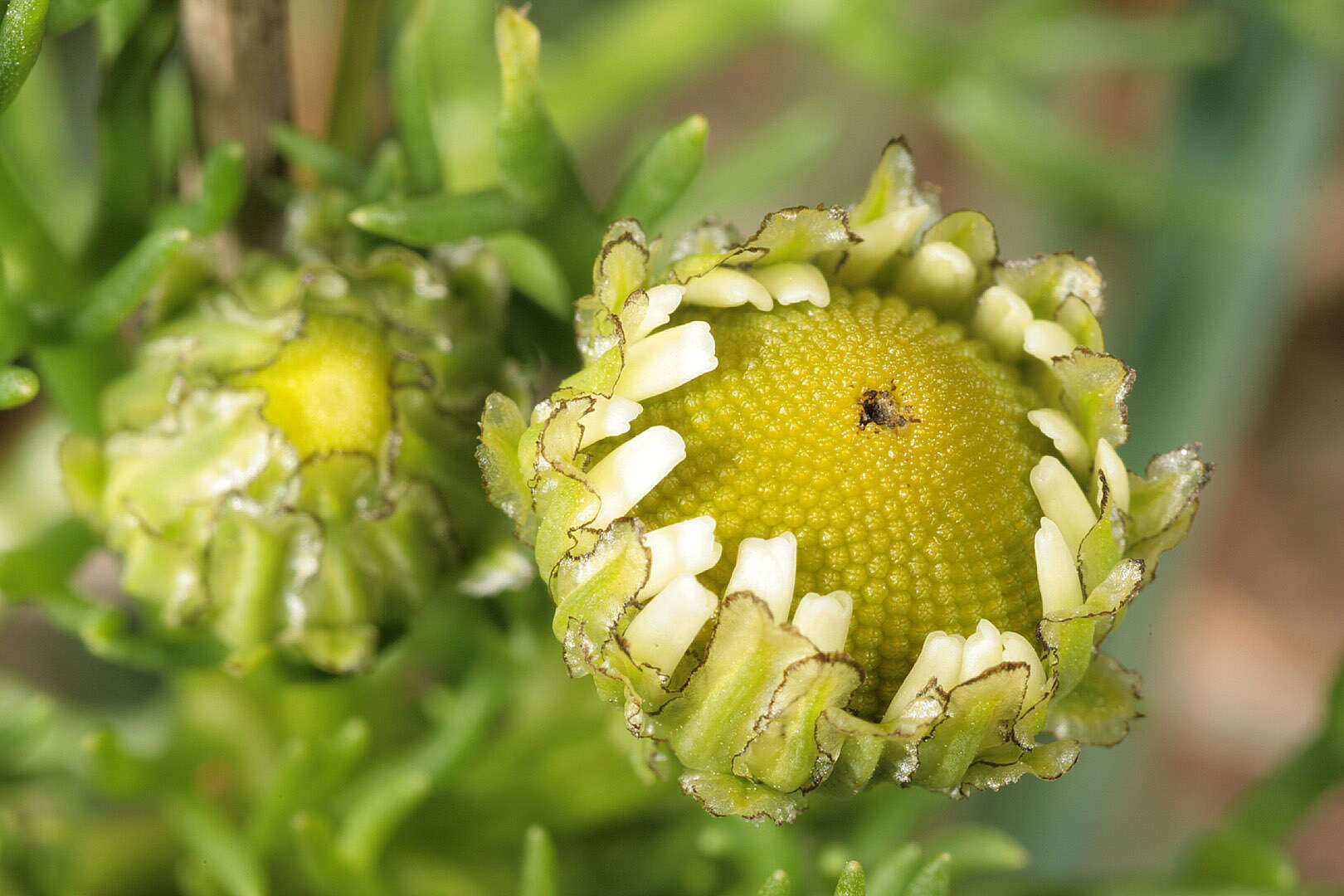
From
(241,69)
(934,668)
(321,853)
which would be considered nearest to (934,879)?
(934,668)

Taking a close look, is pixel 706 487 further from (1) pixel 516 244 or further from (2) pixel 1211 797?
(2) pixel 1211 797

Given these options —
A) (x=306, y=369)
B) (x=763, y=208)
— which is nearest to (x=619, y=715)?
(x=306, y=369)

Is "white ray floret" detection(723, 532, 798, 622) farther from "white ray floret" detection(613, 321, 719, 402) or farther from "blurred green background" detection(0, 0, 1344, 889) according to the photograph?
"blurred green background" detection(0, 0, 1344, 889)

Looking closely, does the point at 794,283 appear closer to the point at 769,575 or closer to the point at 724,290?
the point at 724,290

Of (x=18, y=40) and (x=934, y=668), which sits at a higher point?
(x=18, y=40)

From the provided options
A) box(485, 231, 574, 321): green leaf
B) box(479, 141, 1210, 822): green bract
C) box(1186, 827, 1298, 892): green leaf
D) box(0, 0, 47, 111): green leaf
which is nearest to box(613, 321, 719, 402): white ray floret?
box(479, 141, 1210, 822): green bract

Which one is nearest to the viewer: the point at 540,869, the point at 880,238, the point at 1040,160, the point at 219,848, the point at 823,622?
the point at 823,622

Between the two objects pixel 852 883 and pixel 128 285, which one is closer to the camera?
pixel 852 883
